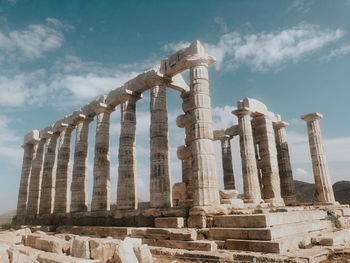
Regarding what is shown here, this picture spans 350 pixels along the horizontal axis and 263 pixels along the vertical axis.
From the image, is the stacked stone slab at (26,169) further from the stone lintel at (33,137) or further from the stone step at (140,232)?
the stone step at (140,232)

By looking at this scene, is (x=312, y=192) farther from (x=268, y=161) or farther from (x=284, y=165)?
(x=268, y=161)

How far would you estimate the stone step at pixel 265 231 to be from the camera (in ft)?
29.1

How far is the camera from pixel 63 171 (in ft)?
79.8

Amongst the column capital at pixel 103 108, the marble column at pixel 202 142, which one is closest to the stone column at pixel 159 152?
the marble column at pixel 202 142

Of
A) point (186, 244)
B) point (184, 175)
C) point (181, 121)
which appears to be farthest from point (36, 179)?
point (186, 244)

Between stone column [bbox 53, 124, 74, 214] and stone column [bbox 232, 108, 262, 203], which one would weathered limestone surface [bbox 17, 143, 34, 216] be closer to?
stone column [bbox 53, 124, 74, 214]

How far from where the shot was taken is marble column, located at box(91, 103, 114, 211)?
19641mm

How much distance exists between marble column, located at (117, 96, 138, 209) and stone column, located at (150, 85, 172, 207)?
102 inches

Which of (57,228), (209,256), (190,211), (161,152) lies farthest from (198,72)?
(57,228)

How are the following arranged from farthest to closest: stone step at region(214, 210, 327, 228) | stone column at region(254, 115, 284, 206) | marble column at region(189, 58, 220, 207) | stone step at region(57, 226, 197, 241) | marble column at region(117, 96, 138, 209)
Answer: stone column at region(254, 115, 284, 206) < marble column at region(117, 96, 138, 209) < marble column at region(189, 58, 220, 207) < stone step at region(57, 226, 197, 241) < stone step at region(214, 210, 327, 228)

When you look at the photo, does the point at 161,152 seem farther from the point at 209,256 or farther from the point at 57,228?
the point at 57,228

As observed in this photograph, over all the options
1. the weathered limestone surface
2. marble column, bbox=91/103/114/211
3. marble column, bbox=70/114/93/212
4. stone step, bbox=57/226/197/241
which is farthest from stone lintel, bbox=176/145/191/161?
the weathered limestone surface

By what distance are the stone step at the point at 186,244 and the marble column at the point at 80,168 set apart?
11.0 meters

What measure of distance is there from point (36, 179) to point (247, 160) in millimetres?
21592
